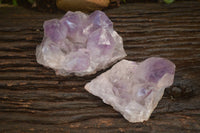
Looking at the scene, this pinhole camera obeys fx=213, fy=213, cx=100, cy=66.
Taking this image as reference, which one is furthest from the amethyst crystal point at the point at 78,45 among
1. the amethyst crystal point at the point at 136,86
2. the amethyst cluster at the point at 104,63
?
the amethyst crystal point at the point at 136,86

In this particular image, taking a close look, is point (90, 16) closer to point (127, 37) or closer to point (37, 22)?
point (127, 37)

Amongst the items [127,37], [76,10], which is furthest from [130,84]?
[76,10]

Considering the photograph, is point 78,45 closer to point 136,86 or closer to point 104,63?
→ point 104,63

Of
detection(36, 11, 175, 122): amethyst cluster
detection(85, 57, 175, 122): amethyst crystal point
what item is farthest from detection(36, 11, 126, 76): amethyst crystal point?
detection(85, 57, 175, 122): amethyst crystal point

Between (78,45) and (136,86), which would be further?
(78,45)

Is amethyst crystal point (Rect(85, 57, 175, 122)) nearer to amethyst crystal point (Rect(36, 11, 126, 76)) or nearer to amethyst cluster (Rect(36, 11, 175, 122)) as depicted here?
amethyst cluster (Rect(36, 11, 175, 122))

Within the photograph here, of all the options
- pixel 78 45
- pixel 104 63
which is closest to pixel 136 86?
pixel 104 63

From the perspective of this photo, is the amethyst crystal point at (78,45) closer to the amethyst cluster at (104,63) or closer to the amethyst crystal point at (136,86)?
the amethyst cluster at (104,63)
